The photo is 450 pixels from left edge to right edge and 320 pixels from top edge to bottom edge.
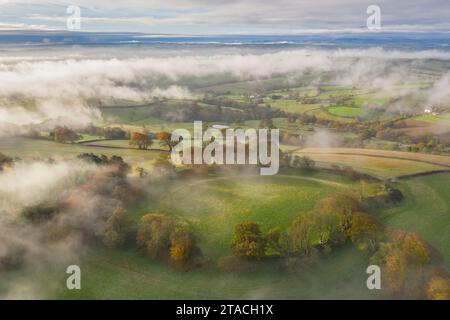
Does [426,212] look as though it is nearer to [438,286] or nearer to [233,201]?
[438,286]

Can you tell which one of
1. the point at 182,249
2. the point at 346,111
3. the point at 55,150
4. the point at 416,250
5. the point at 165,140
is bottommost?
the point at 182,249

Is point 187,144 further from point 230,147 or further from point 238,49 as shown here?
point 238,49

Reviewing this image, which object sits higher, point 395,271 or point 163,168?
point 163,168

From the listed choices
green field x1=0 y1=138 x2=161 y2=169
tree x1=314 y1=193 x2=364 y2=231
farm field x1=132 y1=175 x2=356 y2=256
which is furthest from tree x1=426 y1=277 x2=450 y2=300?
green field x1=0 y1=138 x2=161 y2=169

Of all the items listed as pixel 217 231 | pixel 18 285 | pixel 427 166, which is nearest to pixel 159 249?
pixel 217 231

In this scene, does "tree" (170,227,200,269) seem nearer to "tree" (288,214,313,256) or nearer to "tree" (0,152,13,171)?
"tree" (288,214,313,256)

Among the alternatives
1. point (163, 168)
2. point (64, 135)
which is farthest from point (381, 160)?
point (64, 135)

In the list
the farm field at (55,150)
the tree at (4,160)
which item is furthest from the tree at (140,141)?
the tree at (4,160)
